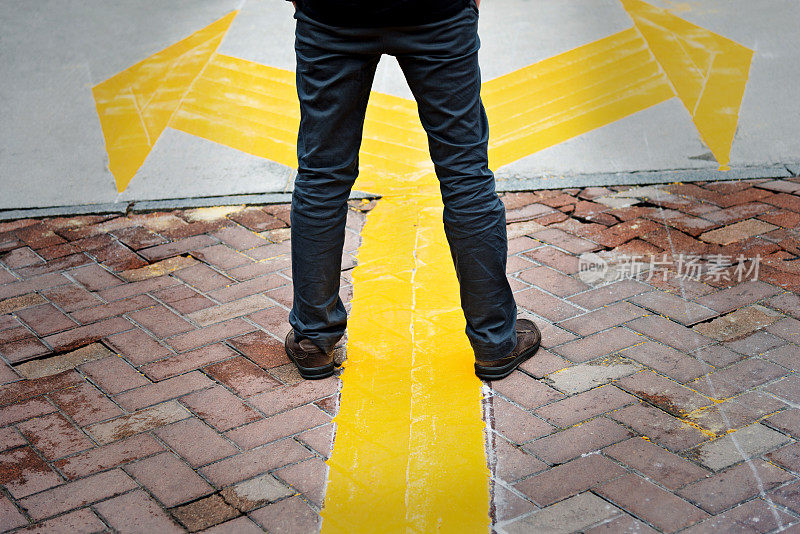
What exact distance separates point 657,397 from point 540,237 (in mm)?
1106

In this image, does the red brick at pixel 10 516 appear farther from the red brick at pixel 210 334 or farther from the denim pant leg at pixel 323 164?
the denim pant leg at pixel 323 164

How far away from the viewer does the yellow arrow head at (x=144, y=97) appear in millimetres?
4140

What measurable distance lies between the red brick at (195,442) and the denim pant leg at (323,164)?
40 cm

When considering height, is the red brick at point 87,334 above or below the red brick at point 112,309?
below

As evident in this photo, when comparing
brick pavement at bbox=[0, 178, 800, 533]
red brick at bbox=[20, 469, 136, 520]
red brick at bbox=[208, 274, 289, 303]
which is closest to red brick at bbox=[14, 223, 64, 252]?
brick pavement at bbox=[0, 178, 800, 533]

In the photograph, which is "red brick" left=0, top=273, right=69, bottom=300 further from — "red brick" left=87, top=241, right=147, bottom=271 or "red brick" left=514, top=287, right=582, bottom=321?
"red brick" left=514, top=287, right=582, bottom=321

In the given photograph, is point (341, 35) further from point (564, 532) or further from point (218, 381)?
point (564, 532)

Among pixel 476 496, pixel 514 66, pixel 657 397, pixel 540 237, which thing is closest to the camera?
pixel 476 496

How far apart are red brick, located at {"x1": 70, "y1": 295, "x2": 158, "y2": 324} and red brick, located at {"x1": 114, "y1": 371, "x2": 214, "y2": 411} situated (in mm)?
522

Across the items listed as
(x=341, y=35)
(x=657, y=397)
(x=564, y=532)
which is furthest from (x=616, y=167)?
(x=564, y=532)

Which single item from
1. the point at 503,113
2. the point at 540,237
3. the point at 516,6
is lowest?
the point at 540,237

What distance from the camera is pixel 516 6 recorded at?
16.8ft

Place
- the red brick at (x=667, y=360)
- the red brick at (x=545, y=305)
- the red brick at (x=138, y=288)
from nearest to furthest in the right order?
the red brick at (x=667, y=360)
the red brick at (x=545, y=305)
the red brick at (x=138, y=288)

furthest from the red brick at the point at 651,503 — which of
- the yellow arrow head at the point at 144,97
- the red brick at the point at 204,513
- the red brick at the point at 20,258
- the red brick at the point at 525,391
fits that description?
the yellow arrow head at the point at 144,97
